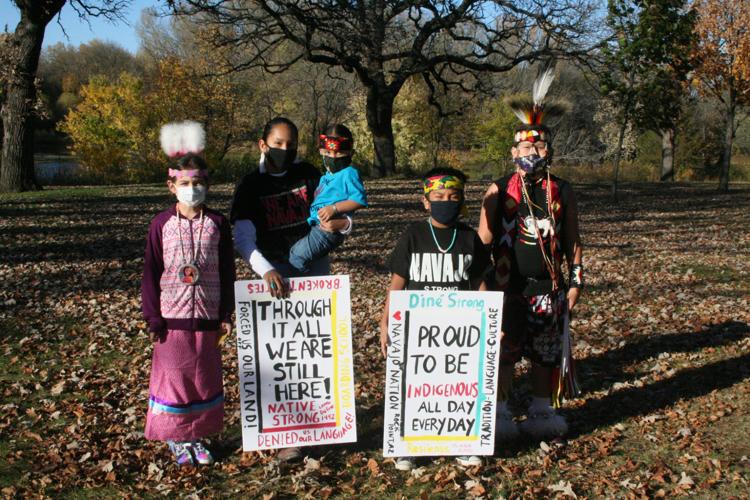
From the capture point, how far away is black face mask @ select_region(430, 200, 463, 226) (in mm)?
4137

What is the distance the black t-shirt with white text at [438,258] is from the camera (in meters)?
4.19

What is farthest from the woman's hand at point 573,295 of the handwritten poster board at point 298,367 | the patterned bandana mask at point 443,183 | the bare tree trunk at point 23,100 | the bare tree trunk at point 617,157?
the bare tree trunk at point 23,100

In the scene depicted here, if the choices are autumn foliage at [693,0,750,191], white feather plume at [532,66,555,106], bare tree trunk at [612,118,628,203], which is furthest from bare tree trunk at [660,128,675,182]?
white feather plume at [532,66,555,106]

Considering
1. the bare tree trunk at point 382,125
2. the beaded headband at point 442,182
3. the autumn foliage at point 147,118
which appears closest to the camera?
the beaded headband at point 442,182

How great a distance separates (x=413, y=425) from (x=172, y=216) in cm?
203

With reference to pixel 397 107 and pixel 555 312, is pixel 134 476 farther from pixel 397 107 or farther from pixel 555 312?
pixel 397 107

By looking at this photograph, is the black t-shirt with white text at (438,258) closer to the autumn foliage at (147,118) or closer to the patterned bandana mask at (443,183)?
the patterned bandana mask at (443,183)

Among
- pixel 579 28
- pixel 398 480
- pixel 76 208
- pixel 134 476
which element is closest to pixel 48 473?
pixel 134 476

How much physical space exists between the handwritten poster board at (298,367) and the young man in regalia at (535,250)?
1.11m

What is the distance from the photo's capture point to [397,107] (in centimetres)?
3831

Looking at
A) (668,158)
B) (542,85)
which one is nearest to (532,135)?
(542,85)

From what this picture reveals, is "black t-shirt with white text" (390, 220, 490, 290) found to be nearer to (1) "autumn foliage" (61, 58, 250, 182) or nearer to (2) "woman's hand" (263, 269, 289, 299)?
(2) "woman's hand" (263, 269, 289, 299)

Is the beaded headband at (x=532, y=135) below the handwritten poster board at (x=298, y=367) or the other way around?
the other way around

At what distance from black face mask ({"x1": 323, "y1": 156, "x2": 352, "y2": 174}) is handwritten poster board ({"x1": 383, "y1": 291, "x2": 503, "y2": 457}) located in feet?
3.32
